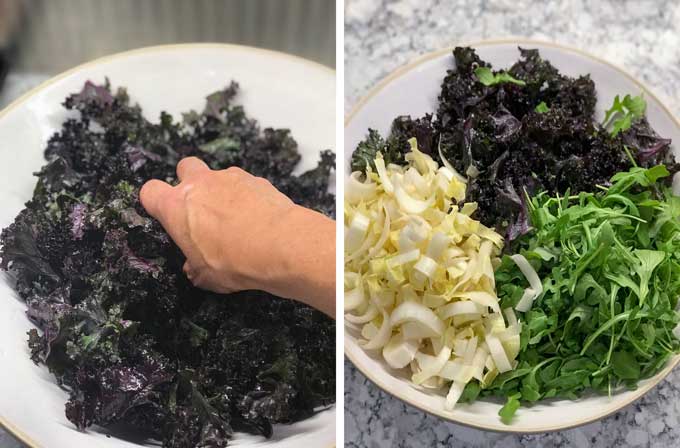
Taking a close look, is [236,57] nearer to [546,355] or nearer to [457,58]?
[457,58]

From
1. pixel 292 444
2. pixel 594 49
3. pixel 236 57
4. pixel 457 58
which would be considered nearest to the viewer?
pixel 292 444

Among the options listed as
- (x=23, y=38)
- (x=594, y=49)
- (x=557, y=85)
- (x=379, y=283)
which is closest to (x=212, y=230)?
(x=379, y=283)

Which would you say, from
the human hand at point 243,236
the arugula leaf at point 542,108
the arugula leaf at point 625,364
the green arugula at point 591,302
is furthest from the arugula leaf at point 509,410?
the arugula leaf at point 542,108

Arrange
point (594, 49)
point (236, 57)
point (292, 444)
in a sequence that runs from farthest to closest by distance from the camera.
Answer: point (594, 49) < point (236, 57) < point (292, 444)

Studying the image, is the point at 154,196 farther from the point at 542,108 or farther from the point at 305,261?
the point at 542,108

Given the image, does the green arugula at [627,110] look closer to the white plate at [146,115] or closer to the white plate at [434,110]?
→ the white plate at [434,110]

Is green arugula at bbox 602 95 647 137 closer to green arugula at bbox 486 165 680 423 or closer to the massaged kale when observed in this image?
the massaged kale
